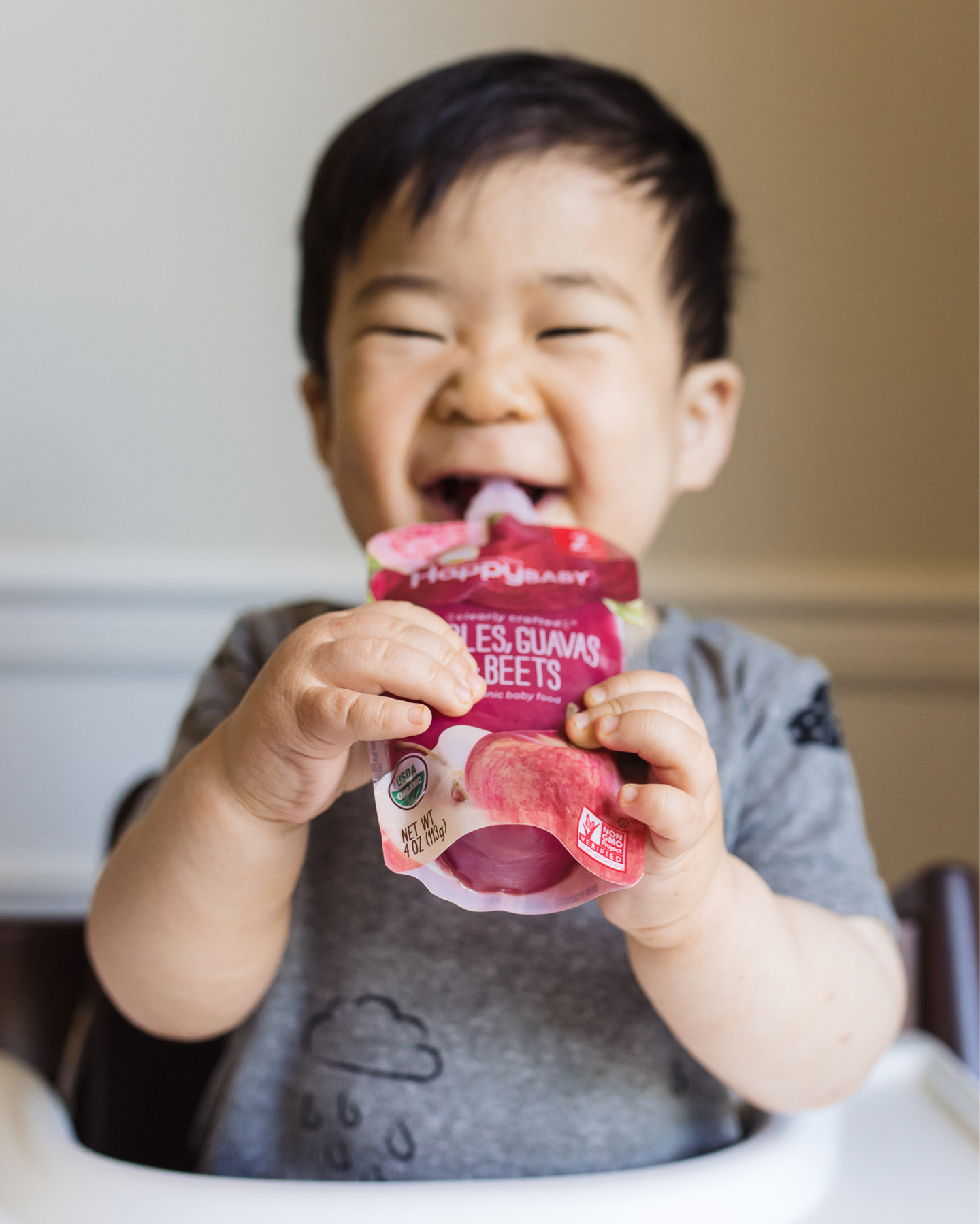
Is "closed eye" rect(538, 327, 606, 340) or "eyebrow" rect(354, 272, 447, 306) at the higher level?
"eyebrow" rect(354, 272, 447, 306)

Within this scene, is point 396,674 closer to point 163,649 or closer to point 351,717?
point 351,717

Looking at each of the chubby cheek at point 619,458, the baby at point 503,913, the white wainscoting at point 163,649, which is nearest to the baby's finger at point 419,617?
the baby at point 503,913

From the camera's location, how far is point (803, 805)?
0.58 meters

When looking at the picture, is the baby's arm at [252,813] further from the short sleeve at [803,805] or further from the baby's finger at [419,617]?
the short sleeve at [803,805]

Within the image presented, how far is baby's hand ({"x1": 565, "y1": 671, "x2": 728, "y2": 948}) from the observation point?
1.17ft

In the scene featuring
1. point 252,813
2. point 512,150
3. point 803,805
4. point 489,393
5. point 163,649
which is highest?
point 512,150

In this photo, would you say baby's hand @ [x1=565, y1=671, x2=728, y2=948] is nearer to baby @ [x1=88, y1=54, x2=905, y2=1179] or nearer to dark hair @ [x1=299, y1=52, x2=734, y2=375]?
baby @ [x1=88, y1=54, x2=905, y2=1179]

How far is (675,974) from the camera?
1.49 feet

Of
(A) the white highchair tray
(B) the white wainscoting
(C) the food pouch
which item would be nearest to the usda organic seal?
(C) the food pouch

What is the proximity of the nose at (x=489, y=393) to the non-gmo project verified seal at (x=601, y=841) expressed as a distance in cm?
27

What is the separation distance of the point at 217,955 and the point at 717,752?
288 millimetres

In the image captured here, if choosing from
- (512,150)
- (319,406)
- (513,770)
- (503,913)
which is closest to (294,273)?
(319,406)

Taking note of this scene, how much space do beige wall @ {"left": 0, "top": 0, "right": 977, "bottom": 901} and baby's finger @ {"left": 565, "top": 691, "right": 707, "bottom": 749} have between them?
670mm

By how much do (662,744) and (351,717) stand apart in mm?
107
